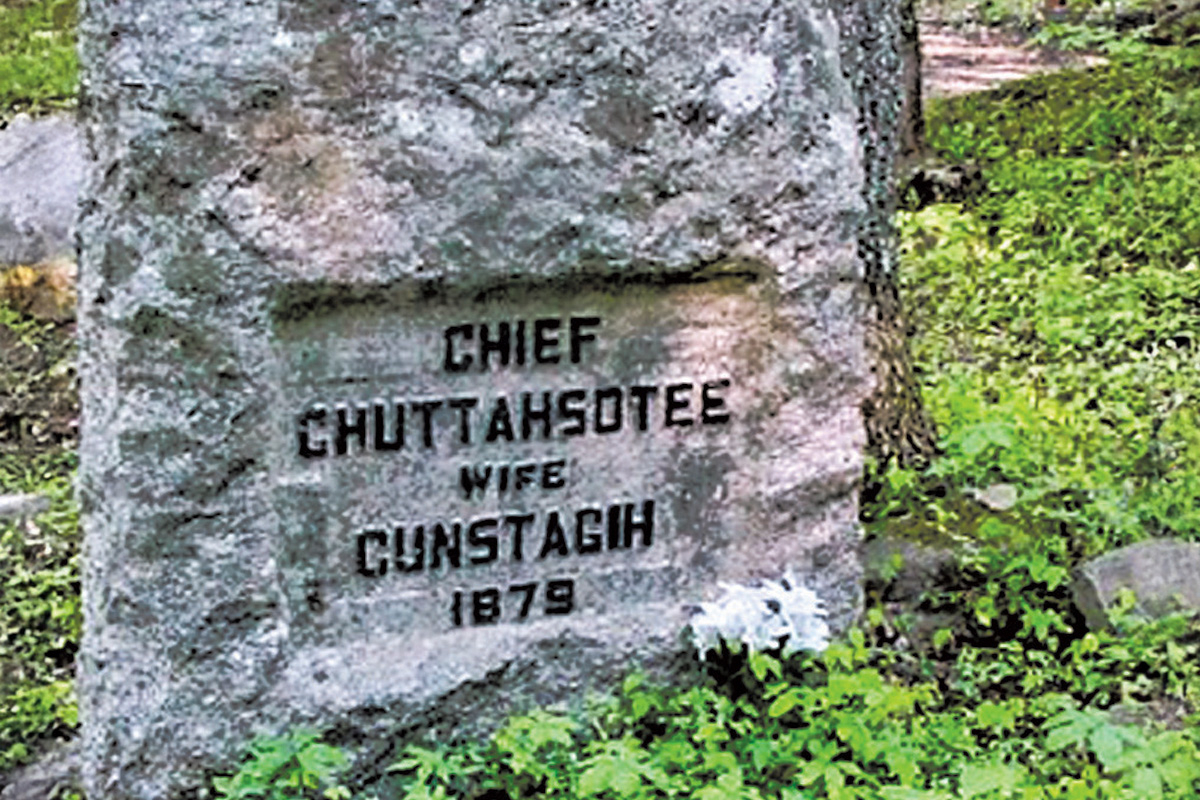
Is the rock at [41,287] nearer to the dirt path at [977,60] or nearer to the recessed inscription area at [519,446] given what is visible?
the recessed inscription area at [519,446]

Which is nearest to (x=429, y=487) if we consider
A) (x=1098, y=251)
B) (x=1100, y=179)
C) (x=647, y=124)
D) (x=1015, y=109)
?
(x=647, y=124)

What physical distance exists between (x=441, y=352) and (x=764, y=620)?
31.3 inches

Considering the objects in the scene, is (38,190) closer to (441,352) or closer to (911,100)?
(911,100)

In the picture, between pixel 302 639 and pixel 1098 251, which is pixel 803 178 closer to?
pixel 302 639

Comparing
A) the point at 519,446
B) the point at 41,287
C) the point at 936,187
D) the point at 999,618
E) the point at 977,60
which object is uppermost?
the point at 519,446

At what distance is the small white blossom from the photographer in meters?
3.36

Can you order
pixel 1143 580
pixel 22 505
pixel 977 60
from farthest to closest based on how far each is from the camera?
pixel 977 60
pixel 22 505
pixel 1143 580

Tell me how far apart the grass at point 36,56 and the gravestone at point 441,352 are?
5543 millimetres

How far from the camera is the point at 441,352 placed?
3.15m

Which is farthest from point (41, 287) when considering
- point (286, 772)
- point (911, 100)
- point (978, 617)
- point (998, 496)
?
point (978, 617)

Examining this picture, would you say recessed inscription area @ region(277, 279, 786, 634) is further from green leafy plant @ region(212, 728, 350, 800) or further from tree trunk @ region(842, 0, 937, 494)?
tree trunk @ region(842, 0, 937, 494)

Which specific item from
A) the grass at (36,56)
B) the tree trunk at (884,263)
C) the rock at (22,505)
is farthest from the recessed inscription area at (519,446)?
the grass at (36,56)

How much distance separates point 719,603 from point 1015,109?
5.35m

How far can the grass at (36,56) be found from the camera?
28.3 feet
